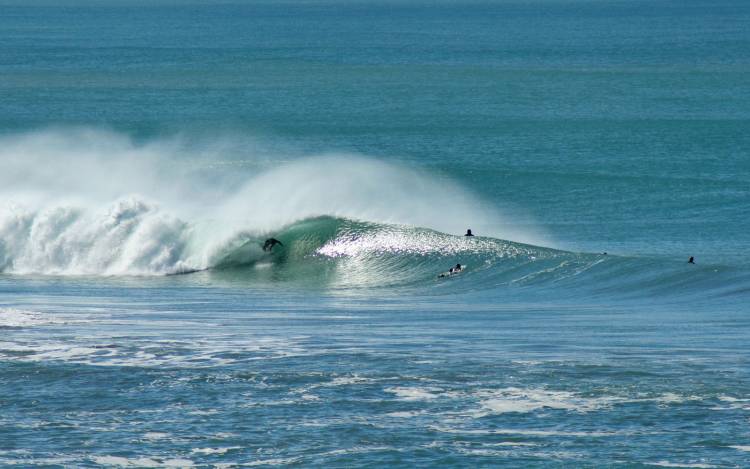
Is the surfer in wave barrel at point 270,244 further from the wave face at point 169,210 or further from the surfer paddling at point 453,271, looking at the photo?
the surfer paddling at point 453,271

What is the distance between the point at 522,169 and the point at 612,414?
150ft

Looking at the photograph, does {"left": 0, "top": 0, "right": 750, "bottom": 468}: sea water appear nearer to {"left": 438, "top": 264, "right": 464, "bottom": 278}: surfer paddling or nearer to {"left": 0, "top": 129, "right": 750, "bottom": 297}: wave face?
{"left": 0, "top": 129, "right": 750, "bottom": 297}: wave face

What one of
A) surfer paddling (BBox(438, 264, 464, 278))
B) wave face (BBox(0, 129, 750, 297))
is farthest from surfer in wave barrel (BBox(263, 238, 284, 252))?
surfer paddling (BBox(438, 264, 464, 278))

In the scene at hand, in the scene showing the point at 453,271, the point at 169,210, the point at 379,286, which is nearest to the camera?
the point at 379,286

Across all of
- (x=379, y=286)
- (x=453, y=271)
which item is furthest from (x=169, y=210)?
(x=453, y=271)

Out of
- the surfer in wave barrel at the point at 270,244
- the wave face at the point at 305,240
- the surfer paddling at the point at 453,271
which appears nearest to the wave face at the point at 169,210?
the wave face at the point at 305,240

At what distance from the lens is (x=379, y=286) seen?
33344mm

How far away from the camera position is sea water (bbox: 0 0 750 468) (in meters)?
17.3

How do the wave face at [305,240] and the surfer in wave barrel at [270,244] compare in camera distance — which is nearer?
the wave face at [305,240]

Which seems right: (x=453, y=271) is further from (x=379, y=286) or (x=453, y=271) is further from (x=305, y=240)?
(x=305, y=240)

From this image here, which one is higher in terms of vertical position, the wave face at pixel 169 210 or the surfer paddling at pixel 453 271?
the wave face at pixel 169 210

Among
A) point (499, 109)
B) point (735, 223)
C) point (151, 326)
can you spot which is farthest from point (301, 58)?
point (151, 326)

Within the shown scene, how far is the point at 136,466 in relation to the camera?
16.1m

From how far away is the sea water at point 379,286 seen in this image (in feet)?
56.9
